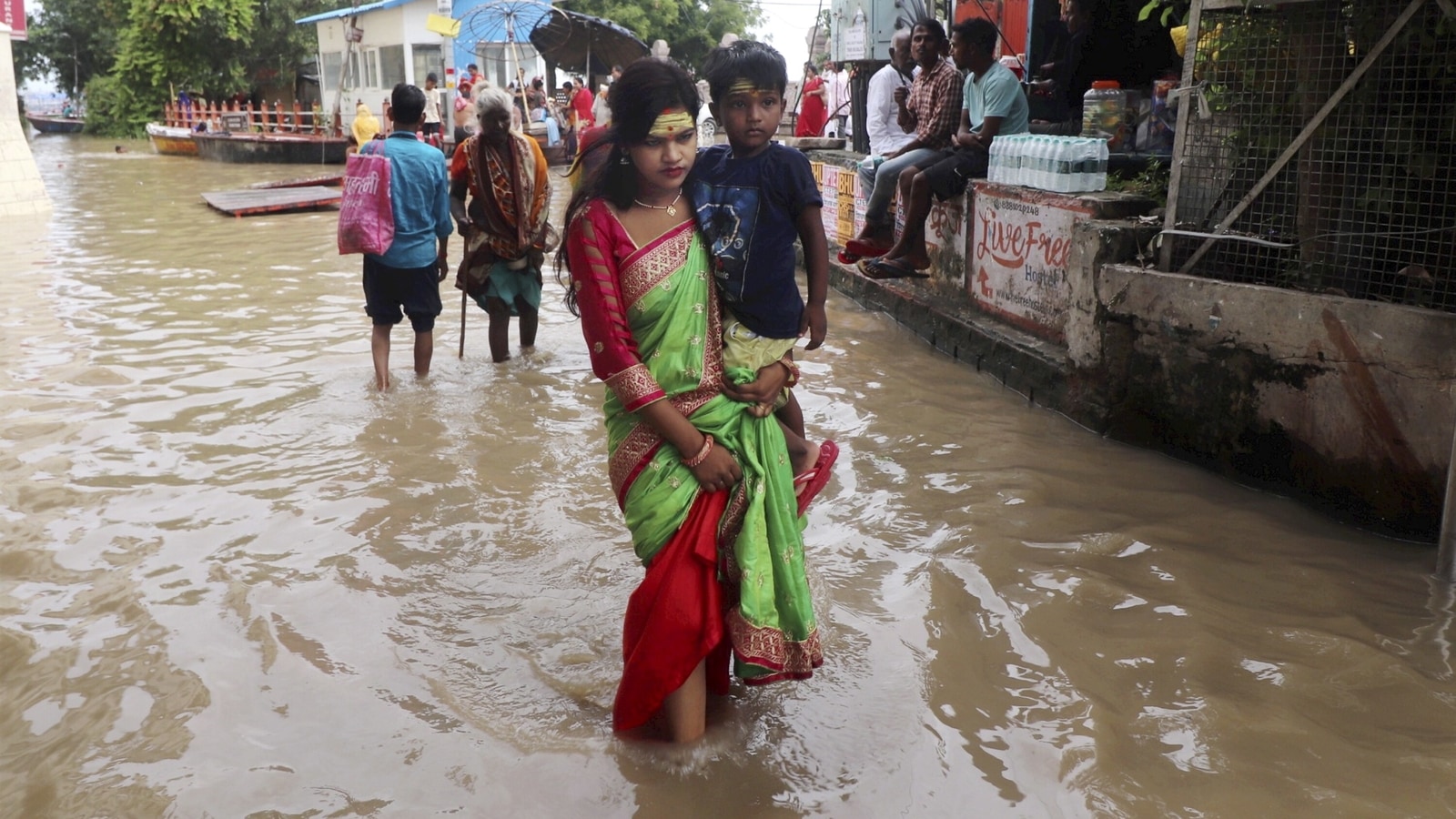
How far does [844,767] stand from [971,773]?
332 mm

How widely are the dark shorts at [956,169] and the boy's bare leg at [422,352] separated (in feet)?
11.0

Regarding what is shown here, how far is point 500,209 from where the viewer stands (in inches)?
268

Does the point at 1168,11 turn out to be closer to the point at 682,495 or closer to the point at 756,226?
the point at 756,226

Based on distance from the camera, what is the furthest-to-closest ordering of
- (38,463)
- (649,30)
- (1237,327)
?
(649,30), (38,463), (1237,327)

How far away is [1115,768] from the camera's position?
2.91 meters

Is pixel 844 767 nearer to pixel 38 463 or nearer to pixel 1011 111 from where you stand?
pixel 38 463

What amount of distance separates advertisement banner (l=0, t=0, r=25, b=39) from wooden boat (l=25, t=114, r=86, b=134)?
3339cm

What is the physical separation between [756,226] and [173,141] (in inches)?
1412

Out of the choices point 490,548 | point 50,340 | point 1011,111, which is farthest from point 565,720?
point 50,340

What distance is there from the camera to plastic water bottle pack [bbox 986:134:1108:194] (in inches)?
242

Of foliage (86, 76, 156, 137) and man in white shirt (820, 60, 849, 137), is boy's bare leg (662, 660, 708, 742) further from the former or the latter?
foliage (86, 76, 156, 137)

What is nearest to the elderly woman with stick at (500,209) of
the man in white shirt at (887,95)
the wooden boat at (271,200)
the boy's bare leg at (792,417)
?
the man in white shirt at (887,95)

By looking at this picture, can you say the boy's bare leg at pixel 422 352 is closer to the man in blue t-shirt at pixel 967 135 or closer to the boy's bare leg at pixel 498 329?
the boy's bare leg at pixel 498 329

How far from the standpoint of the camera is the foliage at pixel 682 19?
37.1 metres
